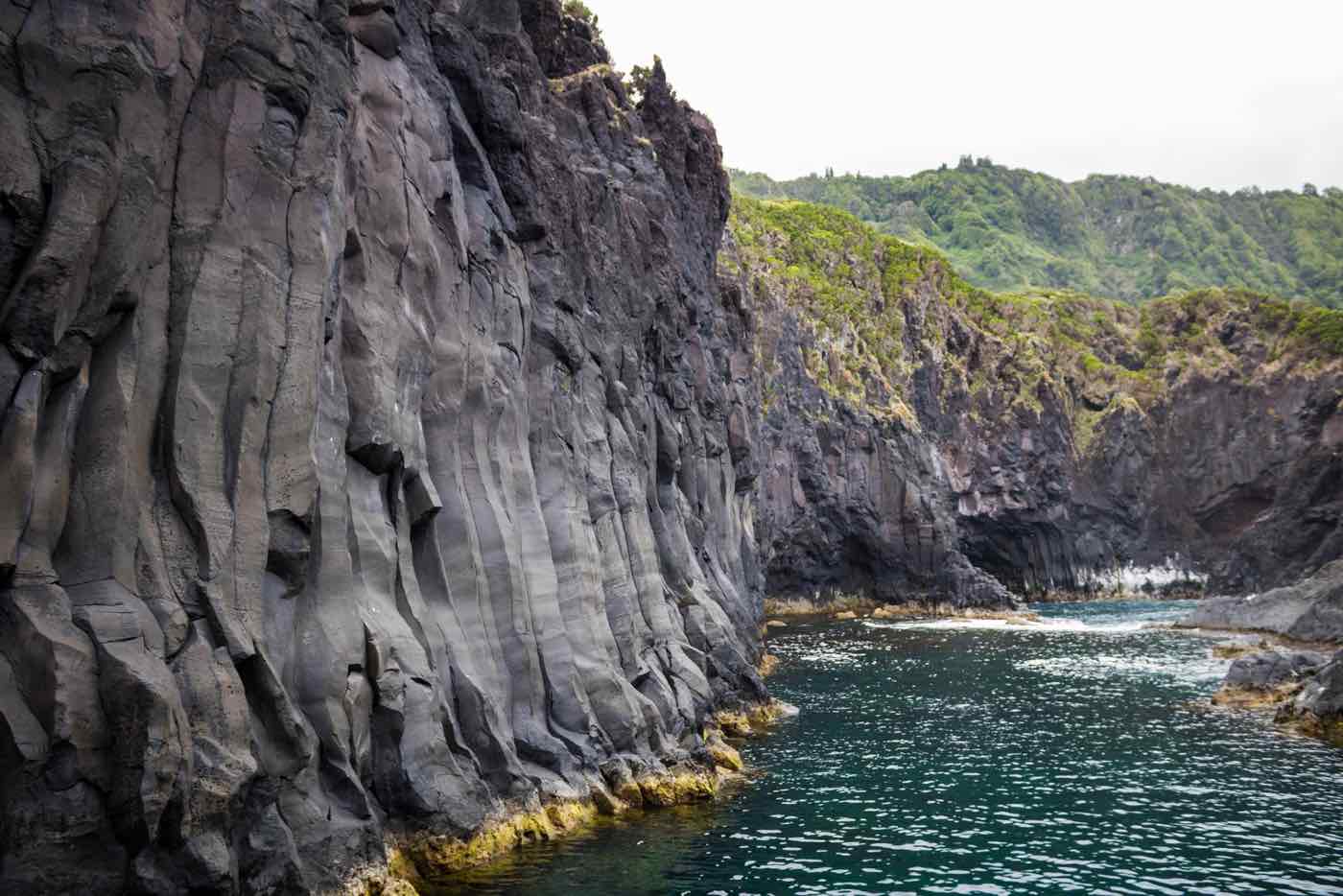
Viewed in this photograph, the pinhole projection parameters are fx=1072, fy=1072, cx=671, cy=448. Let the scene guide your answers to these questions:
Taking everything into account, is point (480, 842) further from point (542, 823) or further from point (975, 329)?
point (975, 329)

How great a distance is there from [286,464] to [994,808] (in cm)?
2198

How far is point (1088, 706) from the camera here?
49250 mm

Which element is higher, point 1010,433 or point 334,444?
point 1010,433

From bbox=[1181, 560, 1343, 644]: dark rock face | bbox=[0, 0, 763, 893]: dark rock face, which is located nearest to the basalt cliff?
bbox=[0, 0, 763, 893]: dark rock face

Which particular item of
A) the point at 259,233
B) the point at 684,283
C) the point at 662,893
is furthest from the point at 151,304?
the point at 684,283

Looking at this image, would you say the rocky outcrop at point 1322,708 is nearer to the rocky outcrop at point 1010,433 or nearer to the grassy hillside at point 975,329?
the rocky outcrop at point 1010,433

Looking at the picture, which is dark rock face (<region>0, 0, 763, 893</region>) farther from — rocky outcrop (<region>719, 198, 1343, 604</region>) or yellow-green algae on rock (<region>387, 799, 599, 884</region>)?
rocky outcrop (<region>719, 198, 1343, 604</region>)

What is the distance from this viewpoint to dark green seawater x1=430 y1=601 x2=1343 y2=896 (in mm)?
23938

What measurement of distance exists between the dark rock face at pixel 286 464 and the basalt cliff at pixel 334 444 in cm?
7

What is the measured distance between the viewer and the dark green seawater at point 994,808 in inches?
942

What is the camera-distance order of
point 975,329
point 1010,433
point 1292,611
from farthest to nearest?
point 975,329 < point 1010,433 < point 1292,611

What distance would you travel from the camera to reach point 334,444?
23203mm

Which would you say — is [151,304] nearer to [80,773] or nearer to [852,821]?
[80,773]

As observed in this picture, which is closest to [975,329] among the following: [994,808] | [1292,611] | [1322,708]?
[1292,611]
